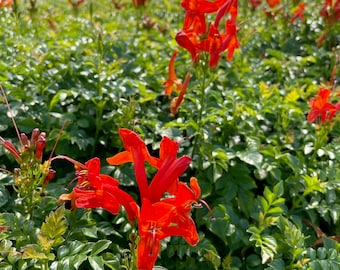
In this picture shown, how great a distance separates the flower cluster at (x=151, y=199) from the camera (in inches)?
61.7

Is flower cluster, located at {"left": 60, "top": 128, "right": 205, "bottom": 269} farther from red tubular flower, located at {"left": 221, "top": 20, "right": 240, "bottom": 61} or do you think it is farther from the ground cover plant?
red tubular flower, located at {"left": 221, "top": 20, "right": 240, "bottom": 61}

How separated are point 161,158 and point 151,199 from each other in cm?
15

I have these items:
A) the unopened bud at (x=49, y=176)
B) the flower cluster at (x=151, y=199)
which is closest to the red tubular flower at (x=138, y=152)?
the flower cluster at (x=151, y=199)

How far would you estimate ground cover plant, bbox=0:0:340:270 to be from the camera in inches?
69.1

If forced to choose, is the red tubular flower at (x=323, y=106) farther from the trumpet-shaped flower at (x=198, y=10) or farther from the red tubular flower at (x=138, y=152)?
the red tubular flower at (x=138, y=152)

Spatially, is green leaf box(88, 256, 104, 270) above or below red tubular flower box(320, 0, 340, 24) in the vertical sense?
below

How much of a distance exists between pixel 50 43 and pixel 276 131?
1658 mm

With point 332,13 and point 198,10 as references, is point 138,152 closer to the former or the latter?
point 198,10

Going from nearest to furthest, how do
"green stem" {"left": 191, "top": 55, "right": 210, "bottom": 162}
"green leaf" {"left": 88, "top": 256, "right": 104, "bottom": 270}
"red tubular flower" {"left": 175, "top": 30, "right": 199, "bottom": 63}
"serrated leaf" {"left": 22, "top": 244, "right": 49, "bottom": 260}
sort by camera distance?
"serrated leaf" {"left": 22, "top": 244, "right": 49, "bottom": 260} → "green leaf" {"left": 88, "top": 256, "right": 104, "bottom": 270} → "red tubular flower" {"left": 175, "top": 30, "right": 199, "bottom": 63} → "green stem" {"left": 191, "top": 55, "right": 210, "bottom": 162}

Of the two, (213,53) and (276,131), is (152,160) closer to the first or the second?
(213,53)

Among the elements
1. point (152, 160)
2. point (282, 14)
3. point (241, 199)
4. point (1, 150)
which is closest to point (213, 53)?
point (241, 199)

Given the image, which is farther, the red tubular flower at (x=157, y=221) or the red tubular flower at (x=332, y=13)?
the red tubular flower at (x=332, y=13)

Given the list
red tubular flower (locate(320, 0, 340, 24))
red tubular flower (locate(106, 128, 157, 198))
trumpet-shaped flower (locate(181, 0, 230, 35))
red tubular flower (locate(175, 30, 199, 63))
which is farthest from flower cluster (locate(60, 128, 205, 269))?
red tubular flower (locate(320, 0, 340, 24))

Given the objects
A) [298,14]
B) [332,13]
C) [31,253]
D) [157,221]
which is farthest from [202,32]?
[298,14]
